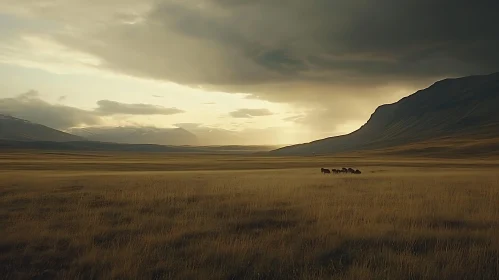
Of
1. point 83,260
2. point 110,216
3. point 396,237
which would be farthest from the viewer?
point 110,216

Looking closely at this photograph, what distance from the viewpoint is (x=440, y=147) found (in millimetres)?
170000

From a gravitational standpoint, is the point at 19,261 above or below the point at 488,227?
below

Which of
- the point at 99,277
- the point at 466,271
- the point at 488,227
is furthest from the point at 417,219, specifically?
the point at 99,277

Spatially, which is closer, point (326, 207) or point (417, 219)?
point (417, 219)

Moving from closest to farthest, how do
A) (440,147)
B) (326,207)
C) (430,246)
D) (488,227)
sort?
1. (430,246)
2. (488,227)
3. (326,207)
4. (440,147)

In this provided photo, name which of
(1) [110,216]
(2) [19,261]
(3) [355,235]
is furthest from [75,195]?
(3) [355,235]

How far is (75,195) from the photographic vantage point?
18.9 meters

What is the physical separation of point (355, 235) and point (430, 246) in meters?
1.75

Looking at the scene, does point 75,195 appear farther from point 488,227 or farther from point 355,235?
point 488,227

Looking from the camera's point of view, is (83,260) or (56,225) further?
(56,225)

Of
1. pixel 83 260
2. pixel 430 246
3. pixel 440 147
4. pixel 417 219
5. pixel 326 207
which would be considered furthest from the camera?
pixel 440 147

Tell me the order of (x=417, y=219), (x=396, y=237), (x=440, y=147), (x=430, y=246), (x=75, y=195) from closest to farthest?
1. (x=430, y=246)
2. (x=396, y=237)
3. (x=417, y=219)
4. (x=75, y=195)
5. (x=440, y=147)

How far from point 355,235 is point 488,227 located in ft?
14.2

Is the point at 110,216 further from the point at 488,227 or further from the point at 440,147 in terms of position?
the point at 440,147
